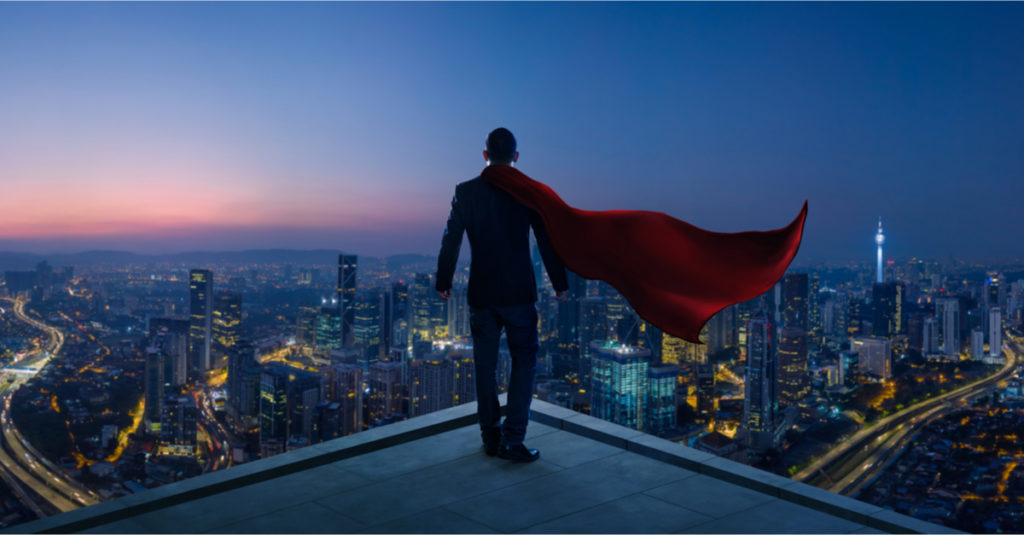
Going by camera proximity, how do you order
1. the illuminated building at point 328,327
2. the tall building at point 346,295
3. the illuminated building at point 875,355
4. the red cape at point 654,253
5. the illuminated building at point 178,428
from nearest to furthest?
the red cape at point 654,253, the illuminated building at point 178,428, the illuminated building at point 875,355, the tall building at point 346,295, the illuminated building at point 328,327

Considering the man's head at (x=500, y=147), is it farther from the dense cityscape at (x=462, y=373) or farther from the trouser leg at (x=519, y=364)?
the dense cityscape at (x=462, y=373)

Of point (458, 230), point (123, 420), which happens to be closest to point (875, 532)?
point (458, 230)

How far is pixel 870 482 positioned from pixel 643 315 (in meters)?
17.1

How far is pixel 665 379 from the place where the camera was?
26141 mm

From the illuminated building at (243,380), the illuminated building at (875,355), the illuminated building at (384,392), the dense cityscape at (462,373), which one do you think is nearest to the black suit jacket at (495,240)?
the dense cityscape at (462,373)

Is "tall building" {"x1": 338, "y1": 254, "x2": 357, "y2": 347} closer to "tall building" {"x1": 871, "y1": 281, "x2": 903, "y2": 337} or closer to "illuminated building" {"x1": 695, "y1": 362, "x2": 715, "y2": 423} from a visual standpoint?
"illuminated building" {"x1": 695, "y1": 362, "x2": 715, "y2": 423}

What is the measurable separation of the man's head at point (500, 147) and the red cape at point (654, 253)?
5 centimetres

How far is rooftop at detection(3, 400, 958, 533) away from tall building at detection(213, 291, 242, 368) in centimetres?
3387

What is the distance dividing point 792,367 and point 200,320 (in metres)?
30.3

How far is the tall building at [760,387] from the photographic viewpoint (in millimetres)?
23641

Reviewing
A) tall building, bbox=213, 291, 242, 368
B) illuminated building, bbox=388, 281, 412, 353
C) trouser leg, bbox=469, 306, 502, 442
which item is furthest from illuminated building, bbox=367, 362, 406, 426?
trouser leg, bbox=469, 306, 502, 442

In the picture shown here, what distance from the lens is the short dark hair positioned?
11.0 ft

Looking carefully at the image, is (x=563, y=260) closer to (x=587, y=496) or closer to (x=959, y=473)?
(x=587, y=496)

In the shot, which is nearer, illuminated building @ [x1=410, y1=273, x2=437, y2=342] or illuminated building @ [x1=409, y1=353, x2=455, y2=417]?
illuminated building @ [x1=409, y1=353, x2=455, y2=417]
